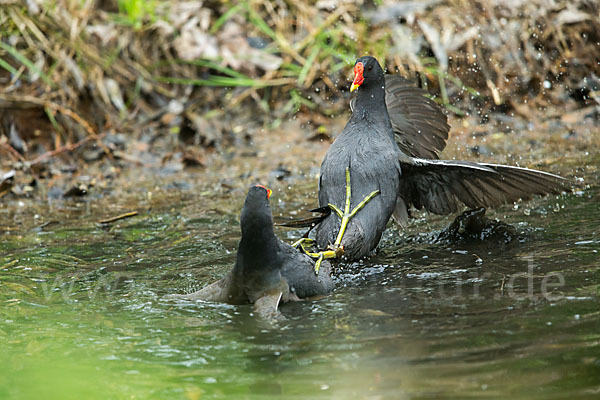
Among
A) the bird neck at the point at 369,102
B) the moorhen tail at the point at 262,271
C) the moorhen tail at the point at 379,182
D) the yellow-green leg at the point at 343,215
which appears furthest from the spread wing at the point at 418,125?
the moorhen tail at the point at 262,271

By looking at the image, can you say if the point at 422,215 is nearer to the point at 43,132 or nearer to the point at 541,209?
the point at 541,209

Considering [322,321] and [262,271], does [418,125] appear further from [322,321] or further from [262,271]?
[322,321]

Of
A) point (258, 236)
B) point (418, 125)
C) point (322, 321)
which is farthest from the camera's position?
point (418, 125)

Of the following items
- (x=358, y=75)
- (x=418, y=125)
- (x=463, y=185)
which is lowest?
(x=463, y=185)

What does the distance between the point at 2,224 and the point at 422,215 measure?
2766 millimetres

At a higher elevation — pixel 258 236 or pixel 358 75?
pixel 358 75

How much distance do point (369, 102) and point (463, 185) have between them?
0.69m

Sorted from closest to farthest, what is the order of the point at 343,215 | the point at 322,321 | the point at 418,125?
1. the point at 322,321
2. the point at 343,215
3. the point at 418,125

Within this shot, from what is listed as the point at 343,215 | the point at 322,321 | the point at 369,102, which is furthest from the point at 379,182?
the point at 322,321

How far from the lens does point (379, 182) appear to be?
3.96 meters

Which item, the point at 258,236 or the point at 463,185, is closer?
the point at 258,236

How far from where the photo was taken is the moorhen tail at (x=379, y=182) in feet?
12.8

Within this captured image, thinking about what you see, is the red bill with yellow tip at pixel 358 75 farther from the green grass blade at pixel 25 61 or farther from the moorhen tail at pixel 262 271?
the green grass blade at pixel 25 61

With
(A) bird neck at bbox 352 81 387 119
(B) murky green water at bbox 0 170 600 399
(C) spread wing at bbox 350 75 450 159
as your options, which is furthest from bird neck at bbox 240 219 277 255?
(C) spread wing at bbox 350 75 450 159
